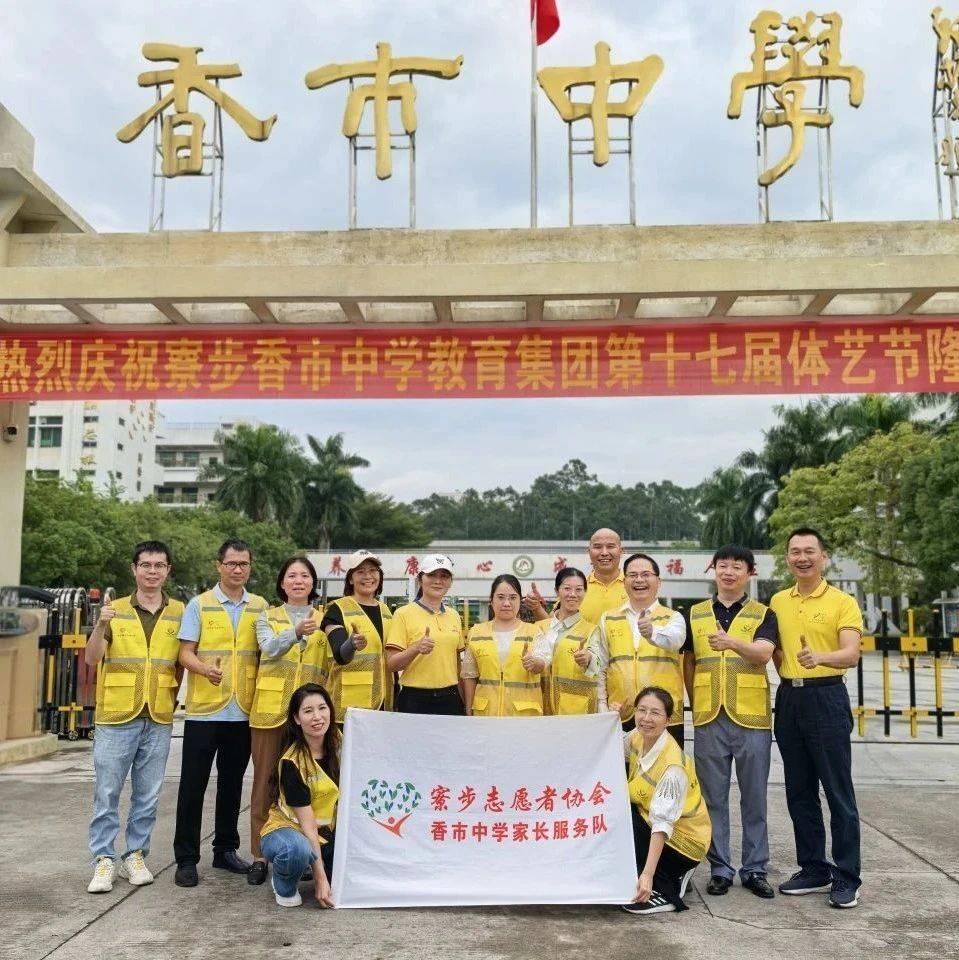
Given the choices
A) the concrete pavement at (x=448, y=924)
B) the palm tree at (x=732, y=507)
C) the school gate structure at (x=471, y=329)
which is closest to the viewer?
the concrete pavement at (x=448, y=924)

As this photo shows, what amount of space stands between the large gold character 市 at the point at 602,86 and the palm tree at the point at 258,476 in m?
32.5

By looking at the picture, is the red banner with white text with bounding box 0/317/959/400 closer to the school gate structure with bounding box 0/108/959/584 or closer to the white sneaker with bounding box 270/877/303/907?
the school gate structure with bounding box 0/108/959/584

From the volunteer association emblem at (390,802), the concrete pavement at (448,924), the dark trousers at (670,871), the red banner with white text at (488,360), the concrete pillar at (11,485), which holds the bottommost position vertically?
the concrete pavement at (448,924)

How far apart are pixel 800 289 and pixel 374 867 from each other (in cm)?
450

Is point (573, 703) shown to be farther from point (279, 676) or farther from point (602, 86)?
point (602, 86)

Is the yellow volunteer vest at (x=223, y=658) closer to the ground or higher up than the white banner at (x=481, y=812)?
higher up

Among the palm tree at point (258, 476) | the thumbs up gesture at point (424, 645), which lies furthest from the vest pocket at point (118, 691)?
the palm tree at point (258, 476)

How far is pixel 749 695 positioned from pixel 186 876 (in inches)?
104

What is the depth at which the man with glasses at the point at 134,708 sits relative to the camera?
4.41 metres

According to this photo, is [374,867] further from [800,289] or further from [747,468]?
[747,468]

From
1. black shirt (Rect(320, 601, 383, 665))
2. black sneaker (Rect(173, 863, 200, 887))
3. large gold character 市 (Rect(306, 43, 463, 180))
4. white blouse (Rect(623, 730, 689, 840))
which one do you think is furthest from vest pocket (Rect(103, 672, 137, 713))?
large gold character 市 (Rect(306, 43, 463, 180))

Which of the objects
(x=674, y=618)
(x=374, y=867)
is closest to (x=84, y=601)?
(x=374, y=867)

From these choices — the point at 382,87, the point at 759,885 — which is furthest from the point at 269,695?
the point at 382,87

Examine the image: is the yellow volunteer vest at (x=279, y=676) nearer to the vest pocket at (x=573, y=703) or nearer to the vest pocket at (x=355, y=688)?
the vest pocket at (x=355, y=688)
